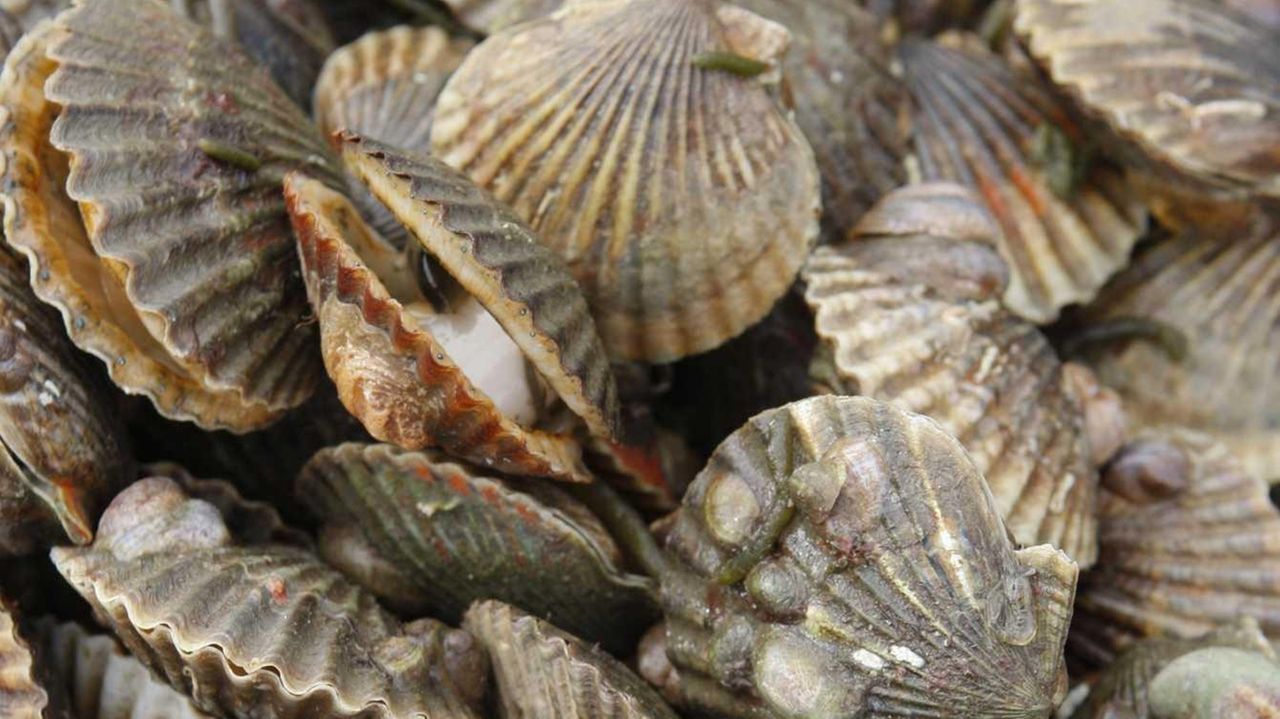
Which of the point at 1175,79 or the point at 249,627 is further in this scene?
the point at 1175,79

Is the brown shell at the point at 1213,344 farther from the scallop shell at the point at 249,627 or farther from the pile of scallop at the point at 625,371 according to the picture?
the scallop shell at the point at 249,627

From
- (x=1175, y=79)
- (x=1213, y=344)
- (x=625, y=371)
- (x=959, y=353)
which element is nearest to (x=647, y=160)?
(x=625, y=371)

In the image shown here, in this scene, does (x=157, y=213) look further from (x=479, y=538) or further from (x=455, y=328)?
(x=479, y=538)

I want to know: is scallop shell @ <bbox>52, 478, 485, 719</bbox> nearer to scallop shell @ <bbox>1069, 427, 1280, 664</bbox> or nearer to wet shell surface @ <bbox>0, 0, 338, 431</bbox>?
wet shell surface @ <bbox>0, 0, 338, 431</bbox>

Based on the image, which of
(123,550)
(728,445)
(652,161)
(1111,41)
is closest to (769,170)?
(652,161)

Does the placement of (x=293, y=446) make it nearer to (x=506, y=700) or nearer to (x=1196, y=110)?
(x=506, y=700)

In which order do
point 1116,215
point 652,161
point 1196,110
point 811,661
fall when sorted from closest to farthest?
point 811,661, point 652,161, point 1196,110, point 1116,215

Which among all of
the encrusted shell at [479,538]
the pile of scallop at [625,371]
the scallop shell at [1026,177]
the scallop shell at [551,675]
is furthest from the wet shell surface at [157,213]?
the scallop shell at [1026,177]
